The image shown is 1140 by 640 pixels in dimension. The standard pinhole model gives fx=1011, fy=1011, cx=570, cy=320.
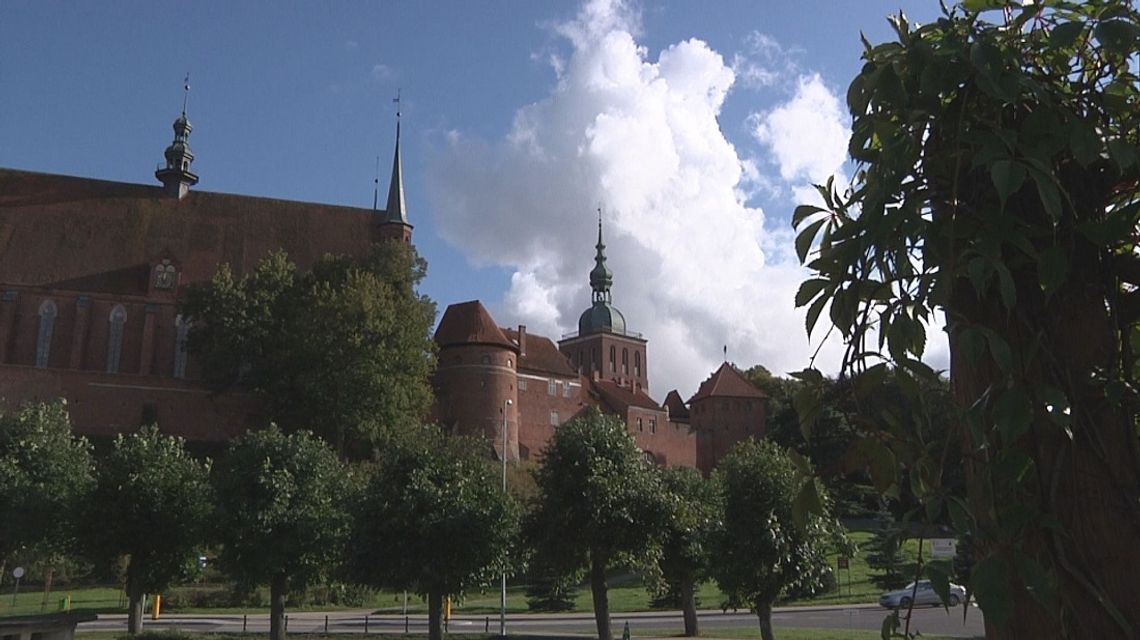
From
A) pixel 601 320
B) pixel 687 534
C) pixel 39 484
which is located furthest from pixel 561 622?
pixel 601 320

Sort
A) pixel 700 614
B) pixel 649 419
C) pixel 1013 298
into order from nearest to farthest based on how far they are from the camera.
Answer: pixel 1013 298
pixel 700 614
pixel 649 419

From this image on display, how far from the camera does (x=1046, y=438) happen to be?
1.82 m

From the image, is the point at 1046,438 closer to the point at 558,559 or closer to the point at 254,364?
the point at 558,559

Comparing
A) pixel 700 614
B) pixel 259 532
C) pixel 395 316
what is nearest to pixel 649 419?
pixel 395 316

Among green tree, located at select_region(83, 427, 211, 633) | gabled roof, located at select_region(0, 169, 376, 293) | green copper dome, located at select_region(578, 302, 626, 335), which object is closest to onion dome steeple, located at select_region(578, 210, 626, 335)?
green copper dome, located at select_region(578, 302, 626, 335)

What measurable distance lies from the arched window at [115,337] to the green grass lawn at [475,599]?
81.5 feet

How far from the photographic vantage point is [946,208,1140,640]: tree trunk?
1.75 metres

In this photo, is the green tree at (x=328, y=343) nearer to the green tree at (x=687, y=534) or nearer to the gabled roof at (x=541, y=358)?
the gabled roof at (x=541, y=358)

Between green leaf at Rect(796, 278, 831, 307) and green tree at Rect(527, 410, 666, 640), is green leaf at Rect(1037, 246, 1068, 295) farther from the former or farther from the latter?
green tree at Rect(527, 410, 666, 640)

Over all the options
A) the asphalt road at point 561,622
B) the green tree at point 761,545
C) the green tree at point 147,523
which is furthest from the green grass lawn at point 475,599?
the green tree at point 761,545

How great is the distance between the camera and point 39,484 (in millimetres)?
41344

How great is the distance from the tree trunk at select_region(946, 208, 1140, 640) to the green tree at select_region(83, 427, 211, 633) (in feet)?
115

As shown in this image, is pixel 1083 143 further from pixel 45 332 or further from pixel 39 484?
pixel 45 332

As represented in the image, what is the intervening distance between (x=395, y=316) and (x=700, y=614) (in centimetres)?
2921
